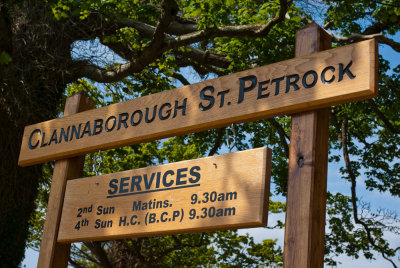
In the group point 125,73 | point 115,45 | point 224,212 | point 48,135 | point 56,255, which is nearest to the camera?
point 224,212

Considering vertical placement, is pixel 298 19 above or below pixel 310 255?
above

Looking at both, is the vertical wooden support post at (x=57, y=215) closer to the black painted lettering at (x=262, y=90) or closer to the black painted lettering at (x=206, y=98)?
the black painted lettering at (x=206, y=98)

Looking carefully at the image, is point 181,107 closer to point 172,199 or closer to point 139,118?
point 139,118

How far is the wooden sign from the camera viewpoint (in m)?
3.17

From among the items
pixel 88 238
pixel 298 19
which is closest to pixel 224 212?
pixel 88 238

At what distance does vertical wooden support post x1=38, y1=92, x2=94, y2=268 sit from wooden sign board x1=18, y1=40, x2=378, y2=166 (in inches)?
4.5

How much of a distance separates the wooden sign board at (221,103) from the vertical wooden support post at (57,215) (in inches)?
4.5

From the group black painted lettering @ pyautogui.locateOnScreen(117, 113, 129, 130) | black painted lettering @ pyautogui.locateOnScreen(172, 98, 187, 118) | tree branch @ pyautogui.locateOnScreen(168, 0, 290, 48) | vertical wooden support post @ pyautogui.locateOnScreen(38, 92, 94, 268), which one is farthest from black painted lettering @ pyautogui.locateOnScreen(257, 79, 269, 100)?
tree branch @ pyautogui.locateOnScreen(168, 0, 290, 48)

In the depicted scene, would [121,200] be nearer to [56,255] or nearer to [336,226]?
[56,255]

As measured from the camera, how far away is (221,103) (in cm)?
356

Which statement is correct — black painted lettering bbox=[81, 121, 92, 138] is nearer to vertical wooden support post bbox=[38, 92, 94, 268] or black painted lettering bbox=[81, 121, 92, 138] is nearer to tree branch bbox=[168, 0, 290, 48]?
vertical wooden support post bbox=[38, 92, 94, 268]

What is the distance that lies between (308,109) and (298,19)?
610 centimetres

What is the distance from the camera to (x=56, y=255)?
13.6ft

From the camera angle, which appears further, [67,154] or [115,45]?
[115,45]
